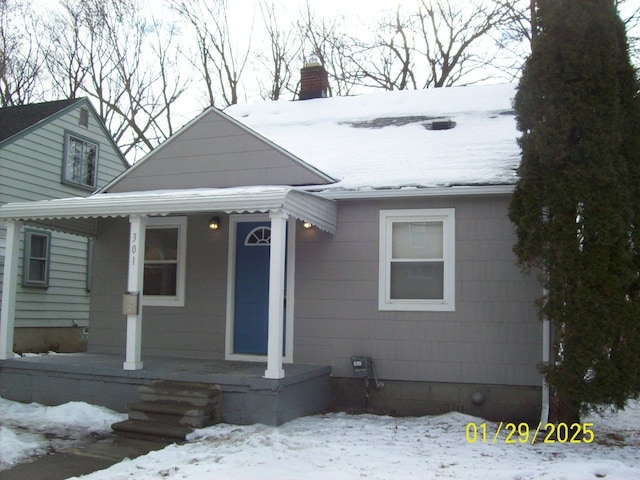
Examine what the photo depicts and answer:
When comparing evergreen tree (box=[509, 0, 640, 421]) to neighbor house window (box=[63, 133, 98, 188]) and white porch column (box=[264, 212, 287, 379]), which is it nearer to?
white porch column (box=[264, 212, 287, 379])

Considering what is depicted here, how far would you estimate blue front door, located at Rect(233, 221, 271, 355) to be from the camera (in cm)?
889

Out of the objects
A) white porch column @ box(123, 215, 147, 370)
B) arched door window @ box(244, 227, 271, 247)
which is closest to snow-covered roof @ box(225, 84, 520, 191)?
arched door window @ box(244, 227, 271, 247)

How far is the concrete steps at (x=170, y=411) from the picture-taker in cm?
673

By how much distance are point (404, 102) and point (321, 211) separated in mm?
4572

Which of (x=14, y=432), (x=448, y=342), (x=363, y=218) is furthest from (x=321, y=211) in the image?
(x=14, y=432)

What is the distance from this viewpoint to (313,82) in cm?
1328

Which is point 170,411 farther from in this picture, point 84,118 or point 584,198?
point 84,118

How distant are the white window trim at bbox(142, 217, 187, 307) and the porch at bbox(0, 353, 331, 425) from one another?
81cm

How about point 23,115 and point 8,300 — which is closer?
point 8,300

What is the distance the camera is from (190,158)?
9.48m

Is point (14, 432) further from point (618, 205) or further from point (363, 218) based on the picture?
point (618, 205)

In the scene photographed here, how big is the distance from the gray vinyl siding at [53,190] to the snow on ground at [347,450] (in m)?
6.90
